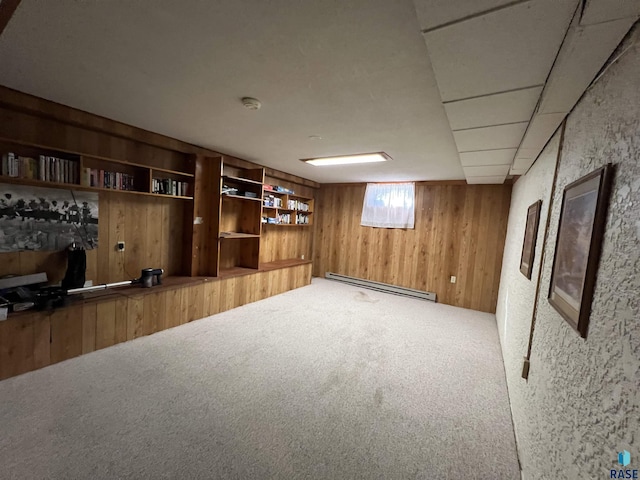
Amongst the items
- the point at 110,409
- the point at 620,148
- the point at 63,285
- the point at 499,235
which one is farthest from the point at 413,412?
the point at 499,235

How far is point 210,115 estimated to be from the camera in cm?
226

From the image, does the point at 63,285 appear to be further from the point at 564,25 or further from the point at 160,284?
the point at 564,25

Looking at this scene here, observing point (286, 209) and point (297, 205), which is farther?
point (297, 205)

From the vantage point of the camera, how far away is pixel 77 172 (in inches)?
94.2

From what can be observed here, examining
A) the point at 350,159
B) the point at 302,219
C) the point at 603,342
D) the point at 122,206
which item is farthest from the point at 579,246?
the point at 302,219

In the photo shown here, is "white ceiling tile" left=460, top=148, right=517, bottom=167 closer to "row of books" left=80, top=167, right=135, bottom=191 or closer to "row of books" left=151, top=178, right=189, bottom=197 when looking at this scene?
"row of books" left=151, top=178, right=189, bottom=197

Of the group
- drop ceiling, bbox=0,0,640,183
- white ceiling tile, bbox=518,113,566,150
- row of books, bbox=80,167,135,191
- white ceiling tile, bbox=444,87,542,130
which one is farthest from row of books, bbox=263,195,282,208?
white ceiling tile, bbox=518,113,566,150

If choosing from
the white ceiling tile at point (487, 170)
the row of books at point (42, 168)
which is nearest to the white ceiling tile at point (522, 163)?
the white ceiling tile at point (487, 170)

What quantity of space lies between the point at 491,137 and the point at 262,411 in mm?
2578

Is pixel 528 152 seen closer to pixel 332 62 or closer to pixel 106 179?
pixel 332 62

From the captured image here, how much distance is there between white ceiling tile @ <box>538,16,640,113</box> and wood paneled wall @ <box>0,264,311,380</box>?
11.5ft

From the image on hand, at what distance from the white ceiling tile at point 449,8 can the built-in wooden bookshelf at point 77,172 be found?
290 centimetres

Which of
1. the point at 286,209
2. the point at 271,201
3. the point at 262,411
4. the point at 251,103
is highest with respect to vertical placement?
the point at 251,103

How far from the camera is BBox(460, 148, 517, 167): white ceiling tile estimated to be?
2.26 m
